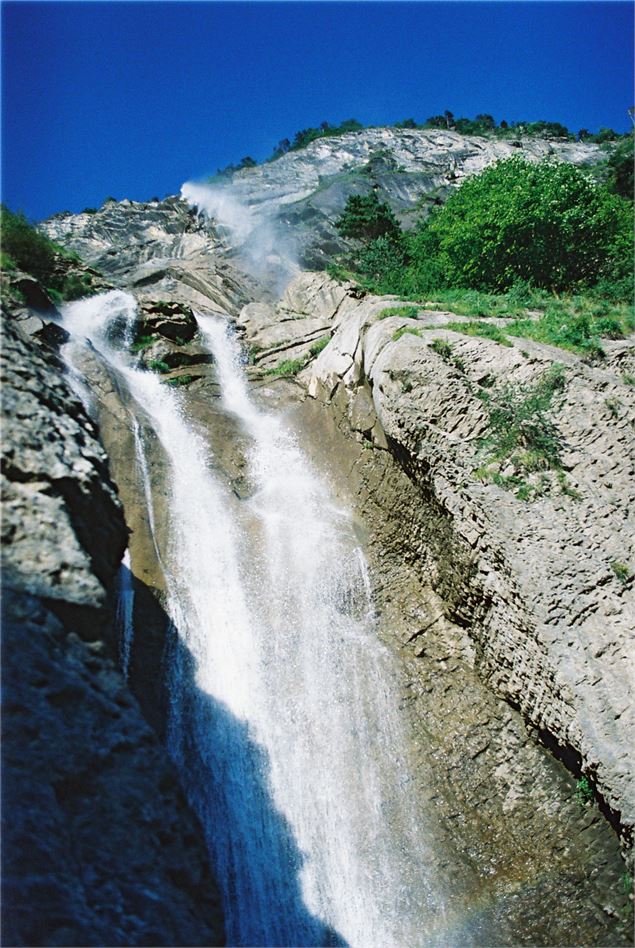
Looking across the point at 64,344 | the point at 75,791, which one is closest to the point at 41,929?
the point at 75,791

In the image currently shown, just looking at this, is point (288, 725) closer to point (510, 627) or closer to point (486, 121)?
point (510, 627)

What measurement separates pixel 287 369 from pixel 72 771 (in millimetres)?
17856

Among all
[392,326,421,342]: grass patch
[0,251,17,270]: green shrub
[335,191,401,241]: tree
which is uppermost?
[335,191,401,241]: tree

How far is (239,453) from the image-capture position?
56.2ft

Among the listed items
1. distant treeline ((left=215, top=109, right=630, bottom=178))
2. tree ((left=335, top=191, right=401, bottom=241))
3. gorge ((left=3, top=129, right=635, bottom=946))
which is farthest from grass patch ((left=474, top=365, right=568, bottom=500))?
distant treeline ((left=215, top=109, right=630, bottom=178))

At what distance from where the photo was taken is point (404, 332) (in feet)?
50.1

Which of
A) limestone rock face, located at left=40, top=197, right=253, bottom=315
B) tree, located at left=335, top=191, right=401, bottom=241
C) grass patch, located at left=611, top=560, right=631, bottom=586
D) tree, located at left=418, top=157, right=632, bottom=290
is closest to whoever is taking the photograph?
grass patch, located at left=611, top=560, right=631, bottom=586

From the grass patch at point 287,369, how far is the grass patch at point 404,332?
21.6 feet

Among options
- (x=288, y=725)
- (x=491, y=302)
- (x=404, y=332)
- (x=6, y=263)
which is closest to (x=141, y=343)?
(x=6, y=263)

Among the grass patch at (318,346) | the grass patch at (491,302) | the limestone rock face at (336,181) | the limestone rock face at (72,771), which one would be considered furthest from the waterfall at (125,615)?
the limestone rock face at (336,181)

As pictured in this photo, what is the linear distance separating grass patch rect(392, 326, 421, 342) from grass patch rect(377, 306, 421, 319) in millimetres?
1415

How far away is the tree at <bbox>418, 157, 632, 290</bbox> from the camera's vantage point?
22625mm

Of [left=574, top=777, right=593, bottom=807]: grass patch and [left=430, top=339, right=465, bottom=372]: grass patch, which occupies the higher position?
[left=430, top=339, right=465, bottom=372]: grass patch

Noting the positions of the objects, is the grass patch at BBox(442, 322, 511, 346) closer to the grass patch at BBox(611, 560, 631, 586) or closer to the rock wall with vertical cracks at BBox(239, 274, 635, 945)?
the rock wall with vertical cracks at BBox(239, 274, 635, 945)
